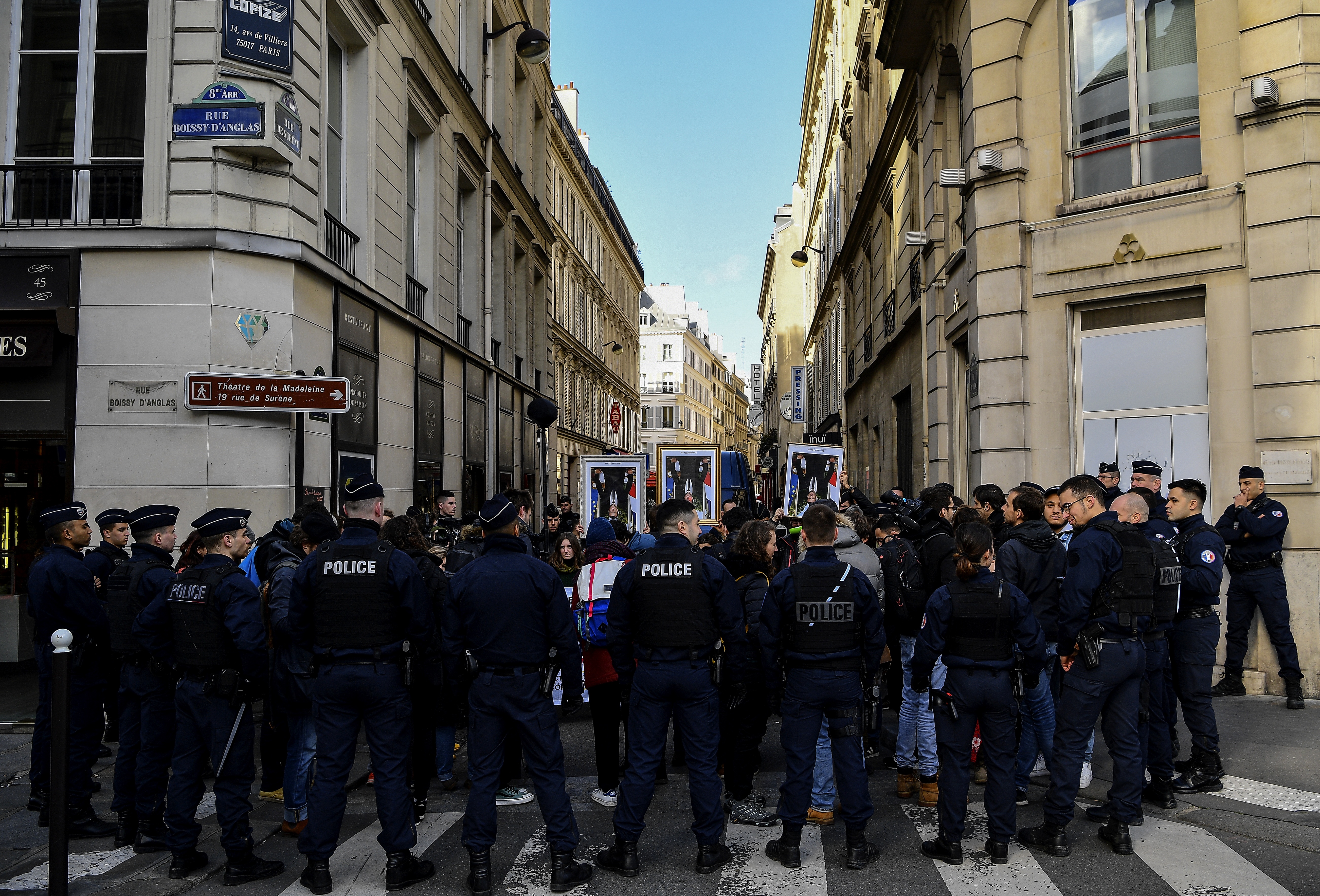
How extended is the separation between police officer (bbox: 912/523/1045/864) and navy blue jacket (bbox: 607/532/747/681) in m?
1.11

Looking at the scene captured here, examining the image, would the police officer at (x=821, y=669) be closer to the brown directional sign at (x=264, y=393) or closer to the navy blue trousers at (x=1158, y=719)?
the navy blue trousers at (x=1158, y=719)

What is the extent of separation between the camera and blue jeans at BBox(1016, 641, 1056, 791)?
5.74 meters

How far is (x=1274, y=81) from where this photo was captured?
29.3 ft

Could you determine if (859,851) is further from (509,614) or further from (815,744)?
(509,614)

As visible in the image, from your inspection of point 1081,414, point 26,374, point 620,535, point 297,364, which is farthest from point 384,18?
point 1081,414

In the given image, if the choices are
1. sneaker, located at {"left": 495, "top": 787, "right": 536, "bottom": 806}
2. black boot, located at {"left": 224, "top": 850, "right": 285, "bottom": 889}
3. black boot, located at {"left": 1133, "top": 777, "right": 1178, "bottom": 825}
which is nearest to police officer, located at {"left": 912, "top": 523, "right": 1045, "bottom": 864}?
black boot, located at {"left": 1133, "top": 777, "right": 1178, "bottom": 825}

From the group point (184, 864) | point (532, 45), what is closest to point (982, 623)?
point (184, 864)

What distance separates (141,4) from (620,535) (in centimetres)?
837

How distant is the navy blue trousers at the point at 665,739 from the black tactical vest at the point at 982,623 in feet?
3.08

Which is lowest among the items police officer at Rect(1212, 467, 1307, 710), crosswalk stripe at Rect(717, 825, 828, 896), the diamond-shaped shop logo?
crosswalk stripe at Rect(717, 825, 828, 896)

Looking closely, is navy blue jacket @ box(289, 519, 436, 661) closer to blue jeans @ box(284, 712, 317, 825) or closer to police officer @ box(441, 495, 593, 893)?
police officer @ box(441, 495, 593, 893)

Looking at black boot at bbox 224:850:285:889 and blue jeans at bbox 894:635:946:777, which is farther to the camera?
blue jeans at bbox 894:635:946:777

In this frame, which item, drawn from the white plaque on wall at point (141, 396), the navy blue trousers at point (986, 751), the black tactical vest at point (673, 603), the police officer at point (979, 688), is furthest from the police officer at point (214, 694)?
the white plaque on wall at point (141, 396)

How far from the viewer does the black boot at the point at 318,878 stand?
467 centimetres
